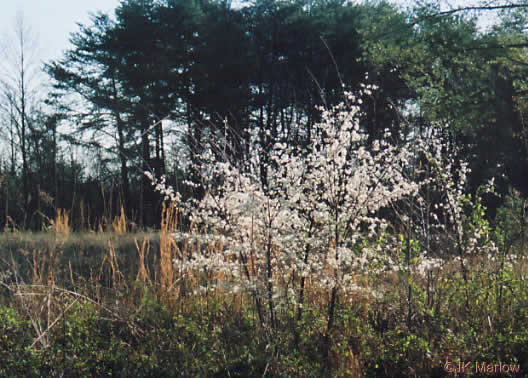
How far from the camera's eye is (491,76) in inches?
366

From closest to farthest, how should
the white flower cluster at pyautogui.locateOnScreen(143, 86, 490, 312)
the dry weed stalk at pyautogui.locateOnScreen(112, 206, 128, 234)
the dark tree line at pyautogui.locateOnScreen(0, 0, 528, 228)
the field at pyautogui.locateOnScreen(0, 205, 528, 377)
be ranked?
the field at pyautogui.locateOnScreen(0, 205, 528, 377) → the white flower cluster at pyautogui.locateOnScreen(143, 86, 490, 312) → the dry weed stalk at pyautogui.locateOnScreen(112, 206, 128, 234) → the dark tree line at pyautogui.locateOnScreen(0, 0, 528, 228)

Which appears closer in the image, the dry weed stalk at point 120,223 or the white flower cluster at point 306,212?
the white flower cluster at point 306,212

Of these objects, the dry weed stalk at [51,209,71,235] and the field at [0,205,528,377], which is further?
the dry weed stalk at [51,209,71,235]

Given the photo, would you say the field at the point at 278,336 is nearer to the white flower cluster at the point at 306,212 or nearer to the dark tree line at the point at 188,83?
the white flower cluster at the point at 306,212

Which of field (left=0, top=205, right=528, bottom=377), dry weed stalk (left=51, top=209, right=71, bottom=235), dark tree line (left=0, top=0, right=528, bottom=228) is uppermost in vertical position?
dark tree line (left=0, top=0, right=528, bottom=228)

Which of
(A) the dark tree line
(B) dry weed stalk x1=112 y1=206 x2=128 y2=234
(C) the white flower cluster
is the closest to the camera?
(C) the white flower cluster

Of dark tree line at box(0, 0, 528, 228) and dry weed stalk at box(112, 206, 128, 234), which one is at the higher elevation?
dark tree line at box(0, 0, 528, 228)

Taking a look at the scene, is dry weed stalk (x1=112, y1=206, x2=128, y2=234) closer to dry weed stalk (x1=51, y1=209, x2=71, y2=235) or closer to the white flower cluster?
dry weed stalk (x1=51, y1=209, x2=71, y2=235)

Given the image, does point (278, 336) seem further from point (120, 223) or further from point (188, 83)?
point (188, 83)

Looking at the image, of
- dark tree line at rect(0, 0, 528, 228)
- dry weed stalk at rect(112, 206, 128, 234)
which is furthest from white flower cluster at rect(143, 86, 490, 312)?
dark tree line at rect(0, 0, 528, 228)

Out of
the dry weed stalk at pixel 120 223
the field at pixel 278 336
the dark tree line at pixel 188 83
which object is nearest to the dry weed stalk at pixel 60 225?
the dry weed stalk at pixel 120 223

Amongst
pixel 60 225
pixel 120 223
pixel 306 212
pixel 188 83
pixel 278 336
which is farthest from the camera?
pixel 188 83

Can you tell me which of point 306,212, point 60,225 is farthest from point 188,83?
point 306,212

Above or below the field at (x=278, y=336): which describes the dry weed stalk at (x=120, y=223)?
above
